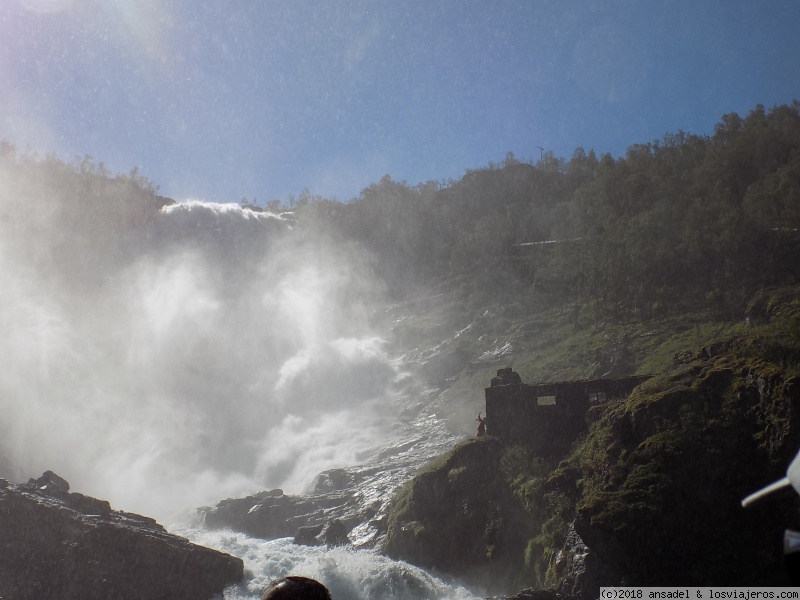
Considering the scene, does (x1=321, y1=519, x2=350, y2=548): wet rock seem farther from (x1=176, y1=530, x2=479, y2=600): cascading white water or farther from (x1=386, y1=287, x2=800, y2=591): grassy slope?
(x1=386, y1=287, x2=800, y2=591): grassy slope

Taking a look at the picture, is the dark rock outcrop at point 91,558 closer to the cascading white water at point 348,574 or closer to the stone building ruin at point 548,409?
the cascading white water at point 348,574

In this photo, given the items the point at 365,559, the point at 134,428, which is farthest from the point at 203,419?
the point at 365,559

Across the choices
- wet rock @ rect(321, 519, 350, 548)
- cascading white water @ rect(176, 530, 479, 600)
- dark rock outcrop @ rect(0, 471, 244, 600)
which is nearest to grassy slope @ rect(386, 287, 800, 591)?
cascading white water @ rect(176, 530, 479, 600)

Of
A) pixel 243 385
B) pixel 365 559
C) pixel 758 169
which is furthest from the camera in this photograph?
pixel 243 385

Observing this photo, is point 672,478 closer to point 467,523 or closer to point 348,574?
point 467,523

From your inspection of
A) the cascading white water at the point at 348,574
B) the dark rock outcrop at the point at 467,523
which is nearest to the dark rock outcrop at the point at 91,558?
the cascading white water at the point at 348,574

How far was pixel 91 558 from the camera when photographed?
17.1m

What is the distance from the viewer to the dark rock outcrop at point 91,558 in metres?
16.6

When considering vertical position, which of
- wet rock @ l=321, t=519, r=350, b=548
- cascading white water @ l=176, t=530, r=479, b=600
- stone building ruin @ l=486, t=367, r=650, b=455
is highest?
stone building ruin @ l=486, t=367, r=650, b=455

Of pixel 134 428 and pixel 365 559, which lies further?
pixel 134 428

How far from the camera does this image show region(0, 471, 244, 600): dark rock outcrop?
16594 mm

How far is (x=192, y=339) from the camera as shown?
5219 centimetres

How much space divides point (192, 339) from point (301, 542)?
32990 millimetres

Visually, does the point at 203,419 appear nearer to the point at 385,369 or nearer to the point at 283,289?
the point at 385,369
